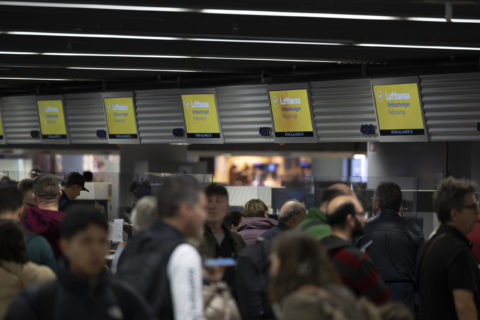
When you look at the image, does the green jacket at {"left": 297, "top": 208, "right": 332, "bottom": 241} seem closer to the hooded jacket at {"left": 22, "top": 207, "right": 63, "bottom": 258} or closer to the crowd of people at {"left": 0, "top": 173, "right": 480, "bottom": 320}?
the crowd of people at {"left": 0, "top": 173, "right": 480, "bottom": 320}

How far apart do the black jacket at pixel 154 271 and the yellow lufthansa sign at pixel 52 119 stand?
9.20 meters

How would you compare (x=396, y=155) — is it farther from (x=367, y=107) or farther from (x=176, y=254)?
(x=176, y=254)

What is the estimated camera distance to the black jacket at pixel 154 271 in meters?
2.77

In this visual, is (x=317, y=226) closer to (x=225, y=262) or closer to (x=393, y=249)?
(x=225, y=262)

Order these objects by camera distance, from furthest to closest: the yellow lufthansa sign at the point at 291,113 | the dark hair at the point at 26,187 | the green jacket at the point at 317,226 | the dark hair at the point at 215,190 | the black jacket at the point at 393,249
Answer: the yellow lufthansa sign at the point at 291,113
the dark hair at the point at 26,187
the black jacket at the point at 393,249
the dark hair at the point at 215,190
the green jacket at the point at 317,226

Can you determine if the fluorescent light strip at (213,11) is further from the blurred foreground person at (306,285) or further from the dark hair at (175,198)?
the blurred foreground person at (306,285)

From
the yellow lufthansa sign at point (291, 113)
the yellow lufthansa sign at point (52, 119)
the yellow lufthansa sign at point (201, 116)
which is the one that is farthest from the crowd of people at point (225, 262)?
the yellow lufthansa sign at point (52, 119)

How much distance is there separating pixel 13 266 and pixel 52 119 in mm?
8301

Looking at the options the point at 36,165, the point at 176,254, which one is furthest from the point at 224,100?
the point at 36,165

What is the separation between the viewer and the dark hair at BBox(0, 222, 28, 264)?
3818mm

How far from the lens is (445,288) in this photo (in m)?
4.20

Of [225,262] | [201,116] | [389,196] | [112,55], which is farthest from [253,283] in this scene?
[201,116]

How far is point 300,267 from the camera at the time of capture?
247 centimetres

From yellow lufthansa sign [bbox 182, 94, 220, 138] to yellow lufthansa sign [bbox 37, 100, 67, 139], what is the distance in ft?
8.15
